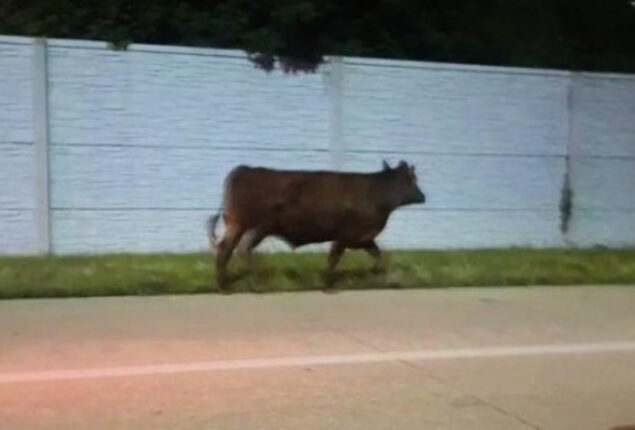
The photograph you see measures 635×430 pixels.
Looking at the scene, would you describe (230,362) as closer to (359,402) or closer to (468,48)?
(359,402)

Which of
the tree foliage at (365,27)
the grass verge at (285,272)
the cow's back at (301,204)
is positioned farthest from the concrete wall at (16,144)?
the cow's back at (301,204)

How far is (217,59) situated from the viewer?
46.6ft

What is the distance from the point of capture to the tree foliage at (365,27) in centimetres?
1477

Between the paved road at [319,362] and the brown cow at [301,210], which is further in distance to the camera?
the brown cow at [301,210]

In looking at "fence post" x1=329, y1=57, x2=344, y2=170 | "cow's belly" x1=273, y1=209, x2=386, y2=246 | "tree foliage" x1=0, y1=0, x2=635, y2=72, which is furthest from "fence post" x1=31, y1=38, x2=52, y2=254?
"fence post" x1=329, y1=57, x2=344, y2=170

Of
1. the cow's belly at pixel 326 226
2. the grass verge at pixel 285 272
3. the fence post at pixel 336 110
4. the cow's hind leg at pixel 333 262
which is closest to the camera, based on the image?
the grass verge at pixel 285 272

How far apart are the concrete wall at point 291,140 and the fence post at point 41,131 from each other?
0.09ft

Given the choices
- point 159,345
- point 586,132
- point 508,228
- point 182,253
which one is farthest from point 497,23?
point 159,345

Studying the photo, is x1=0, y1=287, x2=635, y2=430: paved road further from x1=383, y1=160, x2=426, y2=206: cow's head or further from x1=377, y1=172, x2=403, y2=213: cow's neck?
x1=383, y1=160, x2=426, y2=206: cow's head

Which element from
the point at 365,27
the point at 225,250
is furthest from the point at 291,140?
the point at 225,250

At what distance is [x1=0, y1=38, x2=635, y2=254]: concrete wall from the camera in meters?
13.4

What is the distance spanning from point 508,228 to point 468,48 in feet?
10.3

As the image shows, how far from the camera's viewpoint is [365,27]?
650 inches

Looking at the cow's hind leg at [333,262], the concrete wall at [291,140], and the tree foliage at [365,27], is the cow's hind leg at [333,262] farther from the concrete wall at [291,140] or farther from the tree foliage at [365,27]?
the tree foliage at [365,27]
